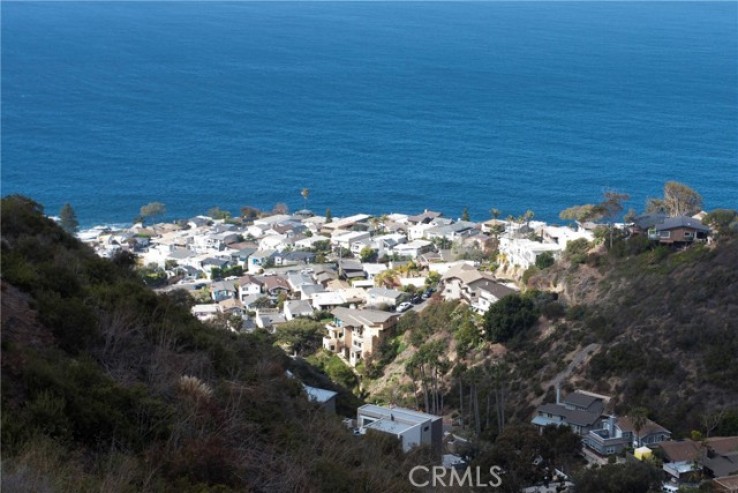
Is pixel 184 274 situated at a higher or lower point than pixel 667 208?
lower

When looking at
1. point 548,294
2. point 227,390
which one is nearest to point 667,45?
point 548,294

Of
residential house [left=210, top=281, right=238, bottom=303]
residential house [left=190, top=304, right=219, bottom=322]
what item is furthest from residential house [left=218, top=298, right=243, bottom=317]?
residential house [left=210, top=281, right=238, bottom=303]

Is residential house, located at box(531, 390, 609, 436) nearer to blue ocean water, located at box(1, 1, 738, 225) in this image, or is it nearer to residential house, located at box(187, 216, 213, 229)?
blue ocean water, located at box(1, 1, 738, 225)

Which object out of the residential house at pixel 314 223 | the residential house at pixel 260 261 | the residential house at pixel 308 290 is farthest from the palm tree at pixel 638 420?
the residential house at pixel 314 223

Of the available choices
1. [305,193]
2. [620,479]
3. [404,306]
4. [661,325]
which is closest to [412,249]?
[404,306]

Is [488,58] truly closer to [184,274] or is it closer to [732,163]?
[732,163]

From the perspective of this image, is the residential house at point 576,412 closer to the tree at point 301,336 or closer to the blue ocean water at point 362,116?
the tree at point 301,336
